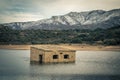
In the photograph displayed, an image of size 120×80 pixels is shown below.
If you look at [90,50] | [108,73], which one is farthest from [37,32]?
[108,73]

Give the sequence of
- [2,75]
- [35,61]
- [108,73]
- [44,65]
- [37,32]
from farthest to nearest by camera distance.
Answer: [37,32] → [35,61] → [44,65] → [108,73] → [2,75]

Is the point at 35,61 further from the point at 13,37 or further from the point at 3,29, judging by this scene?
the point at 3,29

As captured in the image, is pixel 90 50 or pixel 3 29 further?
pixel 3 29

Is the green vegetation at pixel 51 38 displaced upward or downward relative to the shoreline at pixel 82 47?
upward

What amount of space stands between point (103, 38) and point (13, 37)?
28.8 m

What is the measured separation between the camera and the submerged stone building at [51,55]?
187 feet

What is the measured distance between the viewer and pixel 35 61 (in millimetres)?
59375

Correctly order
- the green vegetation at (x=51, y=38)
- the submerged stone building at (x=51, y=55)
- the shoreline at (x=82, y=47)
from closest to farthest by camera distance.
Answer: the submerged stone building at (x=51, y=55) < the shoreline at (x=82, y=47) < the green vegetation at (x=51, y=38)

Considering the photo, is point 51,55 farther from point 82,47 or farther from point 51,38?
point 51,38

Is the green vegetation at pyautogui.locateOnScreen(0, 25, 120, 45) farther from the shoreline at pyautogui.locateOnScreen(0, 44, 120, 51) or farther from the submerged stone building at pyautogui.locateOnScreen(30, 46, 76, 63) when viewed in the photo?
the submerged stone building at pyautogui.locateOnScreen(30, 46, 76, 63)

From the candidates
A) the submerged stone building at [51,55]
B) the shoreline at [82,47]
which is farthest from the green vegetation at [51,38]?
the submerged stone building at [51,55]

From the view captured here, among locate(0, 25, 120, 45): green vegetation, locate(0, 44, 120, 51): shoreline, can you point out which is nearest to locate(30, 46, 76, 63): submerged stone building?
locate(0, 44, 120, 51): shoreline

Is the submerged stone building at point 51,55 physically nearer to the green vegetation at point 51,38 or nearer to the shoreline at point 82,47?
the shoreline at point 82,47

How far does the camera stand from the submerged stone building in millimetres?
57062
